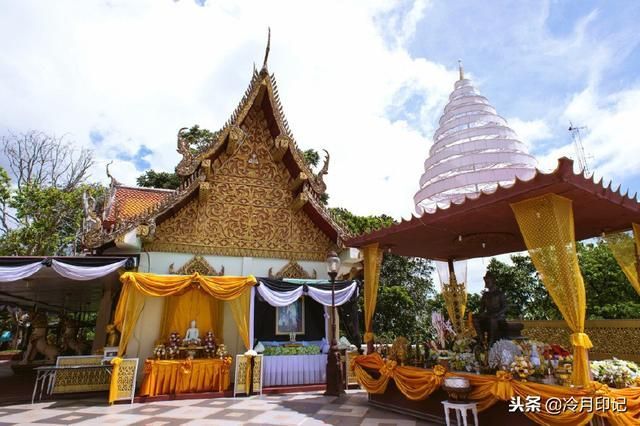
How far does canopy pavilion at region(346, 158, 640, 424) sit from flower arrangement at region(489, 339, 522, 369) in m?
0.25

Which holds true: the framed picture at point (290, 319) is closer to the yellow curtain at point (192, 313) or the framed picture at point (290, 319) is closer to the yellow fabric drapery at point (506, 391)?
the yellow curtain at point (192, 313)

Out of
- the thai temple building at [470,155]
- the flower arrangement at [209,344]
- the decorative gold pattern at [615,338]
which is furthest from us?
the thai temple building at [470,155]

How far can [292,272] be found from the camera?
29.3 ft

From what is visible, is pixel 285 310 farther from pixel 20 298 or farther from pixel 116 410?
pixel 20 298

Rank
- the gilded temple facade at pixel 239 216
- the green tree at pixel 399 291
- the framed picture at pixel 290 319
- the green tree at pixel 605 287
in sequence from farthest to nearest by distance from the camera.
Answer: the green tree at pixel 399 291 < the green tree at pixel 605 287 < the framed picture at pixel 290 319 < the gilded temple facade at pixel 239 216

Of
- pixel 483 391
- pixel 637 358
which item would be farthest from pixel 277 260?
pixel 637 358

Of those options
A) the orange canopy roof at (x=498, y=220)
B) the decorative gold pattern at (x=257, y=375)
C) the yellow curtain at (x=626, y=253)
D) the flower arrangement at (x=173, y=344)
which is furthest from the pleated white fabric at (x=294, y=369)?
the yellow curtain at (x=626, y=253)

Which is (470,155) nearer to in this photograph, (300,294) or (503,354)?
(300,294)

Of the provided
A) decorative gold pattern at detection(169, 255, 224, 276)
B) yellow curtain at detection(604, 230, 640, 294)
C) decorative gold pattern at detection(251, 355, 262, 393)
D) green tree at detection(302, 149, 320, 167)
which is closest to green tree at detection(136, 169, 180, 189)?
green tree at detection(302, 149, 320, 167)

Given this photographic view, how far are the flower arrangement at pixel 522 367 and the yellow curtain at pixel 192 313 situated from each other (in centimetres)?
596

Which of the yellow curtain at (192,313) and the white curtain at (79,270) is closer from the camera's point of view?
the white curtain at (79,270)

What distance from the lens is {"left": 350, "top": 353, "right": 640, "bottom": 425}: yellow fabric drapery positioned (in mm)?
3408

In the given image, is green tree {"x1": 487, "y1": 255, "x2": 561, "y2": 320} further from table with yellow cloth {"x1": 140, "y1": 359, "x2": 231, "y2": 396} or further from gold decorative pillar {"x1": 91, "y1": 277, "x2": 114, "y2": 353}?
gold decorative pillar {"x1": 91, "y1": 277, "x2": 114, "y2": 353}

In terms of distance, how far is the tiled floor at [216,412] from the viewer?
5.14 m
